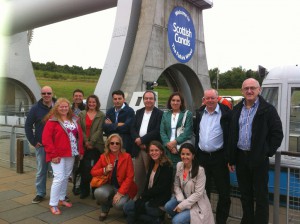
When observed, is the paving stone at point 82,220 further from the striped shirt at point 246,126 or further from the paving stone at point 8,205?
the striped shirt at point 246,126

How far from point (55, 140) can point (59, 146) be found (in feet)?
0.37

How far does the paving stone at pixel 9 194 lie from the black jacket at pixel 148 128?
244cm

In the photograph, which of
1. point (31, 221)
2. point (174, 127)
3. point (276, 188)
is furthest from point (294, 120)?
point (31, 221)

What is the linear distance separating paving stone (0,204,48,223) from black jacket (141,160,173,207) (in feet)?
6.15

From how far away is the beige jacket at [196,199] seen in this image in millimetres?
3509

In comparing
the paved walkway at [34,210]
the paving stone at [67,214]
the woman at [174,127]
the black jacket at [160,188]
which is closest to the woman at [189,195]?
the black jacket at [160,188]

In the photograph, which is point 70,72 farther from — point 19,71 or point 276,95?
point 276,95

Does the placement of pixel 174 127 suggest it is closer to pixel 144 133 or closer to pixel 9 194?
pixel 144 133

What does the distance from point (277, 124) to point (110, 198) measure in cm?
248

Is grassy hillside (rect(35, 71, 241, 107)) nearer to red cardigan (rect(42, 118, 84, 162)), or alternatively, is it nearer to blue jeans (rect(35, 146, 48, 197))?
blue jeans (rect(35, 146, 48, 197))

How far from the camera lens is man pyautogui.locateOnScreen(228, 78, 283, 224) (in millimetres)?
3404

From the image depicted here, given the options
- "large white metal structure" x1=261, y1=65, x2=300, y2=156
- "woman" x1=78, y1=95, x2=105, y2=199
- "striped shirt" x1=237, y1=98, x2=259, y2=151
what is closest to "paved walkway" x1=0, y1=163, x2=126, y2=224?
"woman" x1=78, y1=95, x2=105, y2=199

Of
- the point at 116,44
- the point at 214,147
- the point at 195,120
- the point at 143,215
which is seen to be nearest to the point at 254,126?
the point at 214,147

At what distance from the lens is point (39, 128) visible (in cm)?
508
